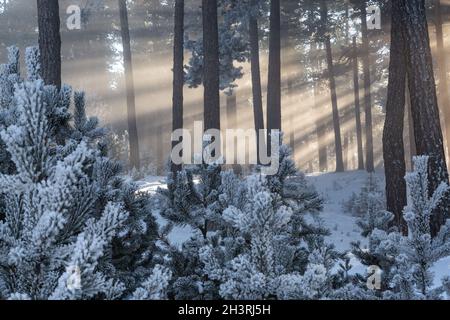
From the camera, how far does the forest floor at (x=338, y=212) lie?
7927 mm

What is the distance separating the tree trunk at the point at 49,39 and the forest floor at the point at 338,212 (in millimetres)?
2709

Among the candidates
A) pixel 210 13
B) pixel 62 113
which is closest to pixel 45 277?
pixel 62 113

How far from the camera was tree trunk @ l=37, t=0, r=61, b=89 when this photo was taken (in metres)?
8.55

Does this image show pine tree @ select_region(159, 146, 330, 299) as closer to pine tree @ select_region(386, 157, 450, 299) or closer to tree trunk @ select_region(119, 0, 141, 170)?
pine tree @ select_region(386, 157, 450, 299)

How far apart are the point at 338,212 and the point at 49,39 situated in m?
13.6

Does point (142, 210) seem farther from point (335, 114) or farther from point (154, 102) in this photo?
point (154, 102)

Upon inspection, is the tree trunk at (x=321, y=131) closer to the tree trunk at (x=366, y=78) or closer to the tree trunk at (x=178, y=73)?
the tree trunk at (x=366, y=78)

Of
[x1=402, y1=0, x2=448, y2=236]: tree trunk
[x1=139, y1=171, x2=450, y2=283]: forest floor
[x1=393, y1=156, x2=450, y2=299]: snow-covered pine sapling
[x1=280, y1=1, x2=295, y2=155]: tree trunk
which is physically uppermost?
[x1=280, y1=1, x2=295, y2=155]: tree trunk

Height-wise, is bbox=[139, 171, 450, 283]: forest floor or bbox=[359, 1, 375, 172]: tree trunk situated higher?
A: bbox=[359, 1, 375, 172]: tree trunk

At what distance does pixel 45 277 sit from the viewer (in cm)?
213

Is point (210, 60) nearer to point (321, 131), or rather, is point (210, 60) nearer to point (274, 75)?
point (274, 75)

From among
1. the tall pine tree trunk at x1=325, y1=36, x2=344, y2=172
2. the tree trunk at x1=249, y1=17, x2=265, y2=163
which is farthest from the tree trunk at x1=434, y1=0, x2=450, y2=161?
the tree trunk at x1=249, y1=17, x2=265, y2=163

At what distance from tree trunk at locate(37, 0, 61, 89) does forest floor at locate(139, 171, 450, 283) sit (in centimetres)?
271

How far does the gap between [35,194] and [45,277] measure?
0.37 m
